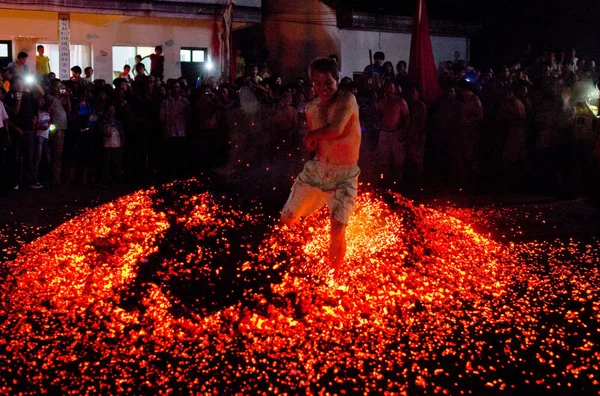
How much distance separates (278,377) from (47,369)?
4.67ft

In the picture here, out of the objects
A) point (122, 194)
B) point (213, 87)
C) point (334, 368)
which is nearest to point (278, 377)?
point (334, 368)

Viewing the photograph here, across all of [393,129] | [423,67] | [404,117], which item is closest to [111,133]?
[393,129]

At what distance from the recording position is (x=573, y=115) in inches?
476

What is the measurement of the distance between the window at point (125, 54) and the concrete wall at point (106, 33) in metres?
0.21

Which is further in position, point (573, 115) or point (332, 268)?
point (573, 115)

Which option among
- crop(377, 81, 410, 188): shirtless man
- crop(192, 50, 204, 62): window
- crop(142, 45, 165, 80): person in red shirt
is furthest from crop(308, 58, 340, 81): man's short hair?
crop(192, 50, 204, 62): window

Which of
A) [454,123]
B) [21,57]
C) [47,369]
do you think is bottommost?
[47,369]

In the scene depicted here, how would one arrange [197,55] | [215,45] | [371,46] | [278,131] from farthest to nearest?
[371,46] < [215,45] < [197,55] < [278,131]

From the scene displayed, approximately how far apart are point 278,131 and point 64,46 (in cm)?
763

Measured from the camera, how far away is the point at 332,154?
6.19 metres

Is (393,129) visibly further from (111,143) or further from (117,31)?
(117,31)

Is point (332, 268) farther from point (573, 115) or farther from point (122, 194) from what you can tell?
point (573, 115)

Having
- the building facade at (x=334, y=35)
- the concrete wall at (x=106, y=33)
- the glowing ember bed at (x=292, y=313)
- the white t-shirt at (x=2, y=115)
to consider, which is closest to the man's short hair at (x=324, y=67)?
the glowing ember bed at (x=292, y=313)

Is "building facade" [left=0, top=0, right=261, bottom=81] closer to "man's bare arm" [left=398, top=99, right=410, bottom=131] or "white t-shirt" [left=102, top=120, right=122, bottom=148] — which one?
"white t-shirt" [left=102, top=120, right=122, bottom=148]
